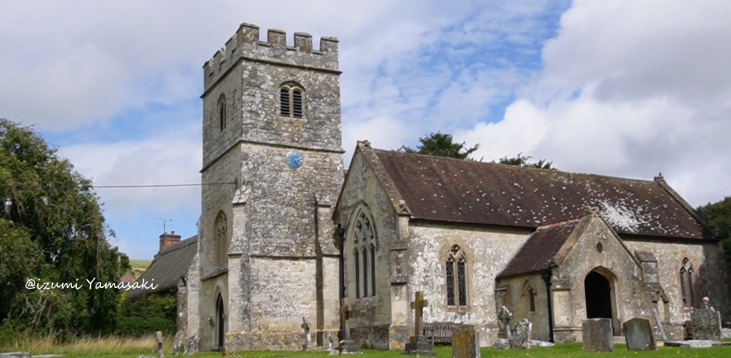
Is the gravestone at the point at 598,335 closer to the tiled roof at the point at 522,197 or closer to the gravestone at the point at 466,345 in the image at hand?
the gravestone at the point at 466,345

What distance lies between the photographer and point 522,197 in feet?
112

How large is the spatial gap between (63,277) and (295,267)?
955 centimetres

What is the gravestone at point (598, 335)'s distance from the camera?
2147 cm

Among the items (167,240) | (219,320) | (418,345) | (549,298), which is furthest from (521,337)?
(167,240)

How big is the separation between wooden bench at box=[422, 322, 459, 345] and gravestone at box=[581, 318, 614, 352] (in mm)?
7734

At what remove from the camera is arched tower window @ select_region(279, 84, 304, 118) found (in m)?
35.2

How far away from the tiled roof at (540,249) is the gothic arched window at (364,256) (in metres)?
4.98

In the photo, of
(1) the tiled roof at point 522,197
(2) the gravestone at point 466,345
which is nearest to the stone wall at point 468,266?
(1) the tiled roof at point 522,197

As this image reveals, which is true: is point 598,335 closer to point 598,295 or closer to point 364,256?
point 598,295

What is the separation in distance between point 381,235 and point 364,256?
1.95m

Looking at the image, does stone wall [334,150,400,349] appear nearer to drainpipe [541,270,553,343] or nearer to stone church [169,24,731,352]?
stone church [169,24,731,352]

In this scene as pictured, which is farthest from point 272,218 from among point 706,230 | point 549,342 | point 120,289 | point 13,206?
point 706,230

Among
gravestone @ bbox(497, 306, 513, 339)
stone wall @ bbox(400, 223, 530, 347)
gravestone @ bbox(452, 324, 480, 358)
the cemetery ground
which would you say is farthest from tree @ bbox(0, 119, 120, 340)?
gravestone @ bbox(452, 324, 480, 358)

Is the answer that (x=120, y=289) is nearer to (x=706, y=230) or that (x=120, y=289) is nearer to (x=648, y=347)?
(x=648, y=347)
